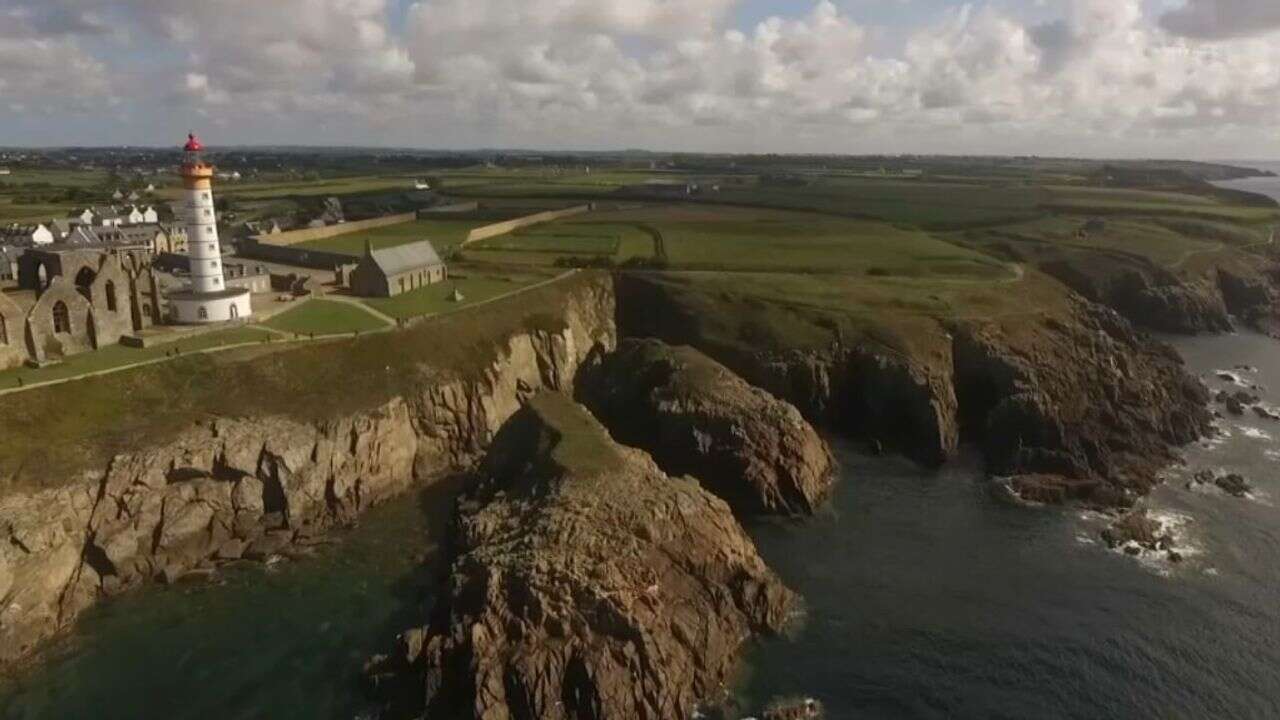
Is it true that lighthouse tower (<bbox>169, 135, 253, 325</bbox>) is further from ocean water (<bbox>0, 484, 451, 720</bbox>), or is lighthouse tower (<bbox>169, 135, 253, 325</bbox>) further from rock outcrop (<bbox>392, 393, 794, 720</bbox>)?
rock outcrop (<bbox>392, 393, 794, 720</bbox>)

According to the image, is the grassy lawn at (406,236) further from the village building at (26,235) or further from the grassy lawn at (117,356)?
the grassy lawn at (117,356)

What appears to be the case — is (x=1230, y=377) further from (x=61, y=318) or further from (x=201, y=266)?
(x=61, y=318)

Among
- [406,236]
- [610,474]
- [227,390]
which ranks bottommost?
[610,474]

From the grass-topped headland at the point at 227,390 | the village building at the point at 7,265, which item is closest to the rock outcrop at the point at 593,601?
the grass-topped headland at the point at 227,390

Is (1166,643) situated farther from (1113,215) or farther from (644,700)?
(1113,215)

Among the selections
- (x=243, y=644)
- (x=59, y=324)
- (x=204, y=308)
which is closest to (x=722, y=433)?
(x=243, y=644)

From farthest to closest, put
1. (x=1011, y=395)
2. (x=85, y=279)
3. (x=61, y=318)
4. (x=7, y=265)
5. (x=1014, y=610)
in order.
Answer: (x=7, y=265)
(x=1011, y=395)
(x=85, y=279)
(x=61, y=318)
(x=1014, y=610)
